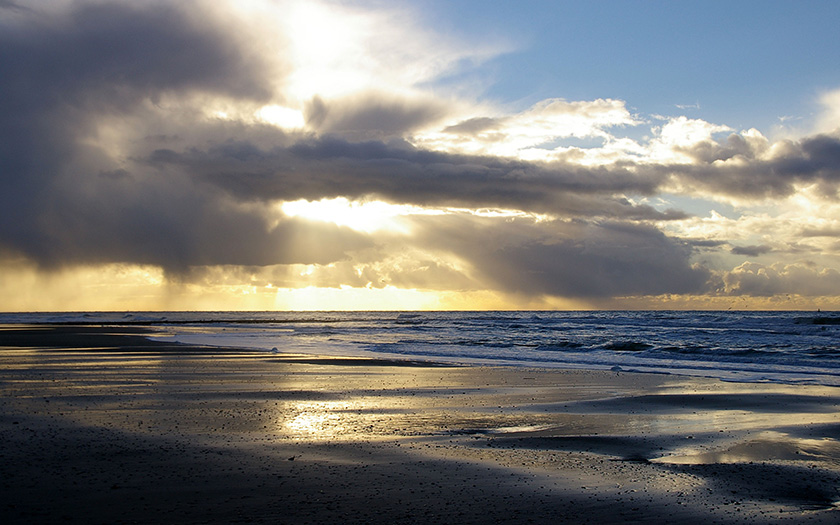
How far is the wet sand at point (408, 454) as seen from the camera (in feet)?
19.2

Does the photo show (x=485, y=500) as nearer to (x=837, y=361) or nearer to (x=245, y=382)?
(x=245, y=382)

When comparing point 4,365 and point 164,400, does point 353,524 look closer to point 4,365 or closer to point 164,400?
point 164,400

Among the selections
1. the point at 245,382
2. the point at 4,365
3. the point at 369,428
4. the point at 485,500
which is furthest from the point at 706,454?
the point at 4,365

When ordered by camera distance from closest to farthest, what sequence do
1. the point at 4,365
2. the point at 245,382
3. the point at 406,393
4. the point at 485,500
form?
the point at 485,500, the point at 406,393, the point at 245,382, the point at 4,365

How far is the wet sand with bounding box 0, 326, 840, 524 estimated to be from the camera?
19.2 feet

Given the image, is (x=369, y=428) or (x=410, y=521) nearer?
(x=410, y=521)

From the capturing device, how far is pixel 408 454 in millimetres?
8094

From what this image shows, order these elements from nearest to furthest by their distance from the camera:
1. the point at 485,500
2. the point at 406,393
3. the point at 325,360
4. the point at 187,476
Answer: the point at 485,500 < the point at 187,476 < the point at 406,393 < the point at 325,360

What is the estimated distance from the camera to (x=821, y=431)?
10312 mm

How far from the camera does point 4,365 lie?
794 inches

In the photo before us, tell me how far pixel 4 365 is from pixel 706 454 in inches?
826

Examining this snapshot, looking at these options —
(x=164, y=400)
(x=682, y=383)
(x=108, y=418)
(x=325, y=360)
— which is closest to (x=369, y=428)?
(x=108, y=418)

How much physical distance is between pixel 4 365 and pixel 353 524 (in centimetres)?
1968

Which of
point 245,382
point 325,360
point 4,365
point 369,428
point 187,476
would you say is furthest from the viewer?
point 325,360
